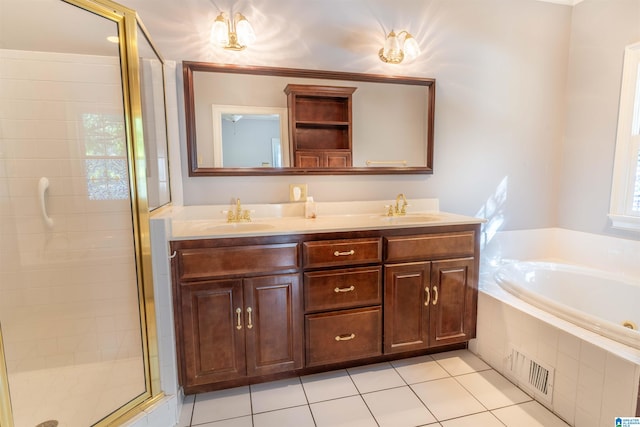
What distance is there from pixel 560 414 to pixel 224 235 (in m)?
1.83

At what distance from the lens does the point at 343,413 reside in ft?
5.38

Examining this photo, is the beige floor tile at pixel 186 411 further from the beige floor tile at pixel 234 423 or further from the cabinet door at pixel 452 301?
the cabinet door at pixel 452 301

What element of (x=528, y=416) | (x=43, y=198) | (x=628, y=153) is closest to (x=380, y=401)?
(x=528, y=416)

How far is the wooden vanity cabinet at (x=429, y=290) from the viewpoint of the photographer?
1932 mm

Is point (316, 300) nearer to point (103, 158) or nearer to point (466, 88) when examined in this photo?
point (103, 158)

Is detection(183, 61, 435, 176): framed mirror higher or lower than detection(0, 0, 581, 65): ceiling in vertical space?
lower

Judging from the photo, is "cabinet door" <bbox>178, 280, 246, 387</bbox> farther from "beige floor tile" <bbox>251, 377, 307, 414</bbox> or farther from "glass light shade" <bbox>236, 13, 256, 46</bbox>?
"glass light shade" <bbox>236, 13, 256, 46</bbox>

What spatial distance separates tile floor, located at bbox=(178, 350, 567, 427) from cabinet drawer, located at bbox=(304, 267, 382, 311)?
441 millimetres

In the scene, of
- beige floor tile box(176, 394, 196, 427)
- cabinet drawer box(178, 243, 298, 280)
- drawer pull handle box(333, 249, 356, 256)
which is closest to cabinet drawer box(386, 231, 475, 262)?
drawer pull handle box(333, 249, 356, 256)

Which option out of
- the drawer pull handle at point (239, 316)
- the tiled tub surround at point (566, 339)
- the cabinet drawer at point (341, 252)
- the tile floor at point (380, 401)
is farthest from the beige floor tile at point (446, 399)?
the drawer pull handle at point (239, 316)

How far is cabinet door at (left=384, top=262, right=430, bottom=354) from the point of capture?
6.33 ft

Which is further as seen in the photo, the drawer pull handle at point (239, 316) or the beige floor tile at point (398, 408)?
the drawer pull handle at point (239, 316)

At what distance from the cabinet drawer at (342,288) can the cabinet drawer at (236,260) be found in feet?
0.51

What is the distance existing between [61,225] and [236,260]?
100 centimetres
